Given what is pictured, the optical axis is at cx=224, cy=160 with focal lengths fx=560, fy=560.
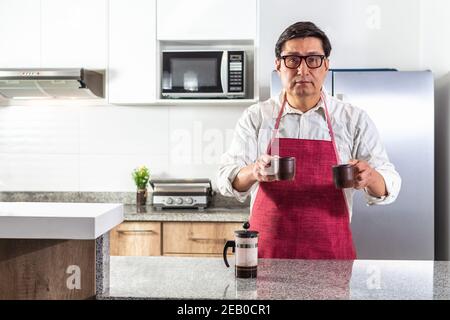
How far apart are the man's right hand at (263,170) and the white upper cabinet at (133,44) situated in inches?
72.9

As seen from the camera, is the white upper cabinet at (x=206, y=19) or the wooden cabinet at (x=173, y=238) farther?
the white upper cabinet at (x=206, y=19)

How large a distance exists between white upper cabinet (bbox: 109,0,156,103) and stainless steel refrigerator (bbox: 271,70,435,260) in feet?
4.01

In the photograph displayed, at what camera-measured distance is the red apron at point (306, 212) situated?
2.27 meters

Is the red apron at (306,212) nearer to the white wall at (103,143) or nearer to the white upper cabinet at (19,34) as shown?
the white wall at (103,143)

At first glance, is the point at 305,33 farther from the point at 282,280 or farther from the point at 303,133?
the point at 282,280

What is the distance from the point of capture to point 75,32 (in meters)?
3.78

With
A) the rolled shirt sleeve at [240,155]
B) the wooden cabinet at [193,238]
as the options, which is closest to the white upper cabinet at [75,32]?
the wooden cabinet at [193,238]

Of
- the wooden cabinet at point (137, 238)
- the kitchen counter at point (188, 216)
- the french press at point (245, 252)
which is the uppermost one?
the french press at point (245, 252)

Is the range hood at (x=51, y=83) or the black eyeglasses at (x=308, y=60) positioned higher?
the range hood at (x=51, y=83)

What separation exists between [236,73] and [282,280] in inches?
83.7

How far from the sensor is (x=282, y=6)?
376 cm

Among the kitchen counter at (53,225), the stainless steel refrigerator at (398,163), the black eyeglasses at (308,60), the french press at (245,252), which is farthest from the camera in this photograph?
the stainless steel refrigerator at (398,163)

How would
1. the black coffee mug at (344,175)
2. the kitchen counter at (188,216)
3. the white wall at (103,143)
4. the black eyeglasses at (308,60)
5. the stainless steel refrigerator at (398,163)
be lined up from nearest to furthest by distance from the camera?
the black coffee mug at (344,175) < the black eyeglasses at (308,60) < the stainless steel refrigerator at (398,163) < the kitchen counter at (188,216) < the white wall at (103,143)
